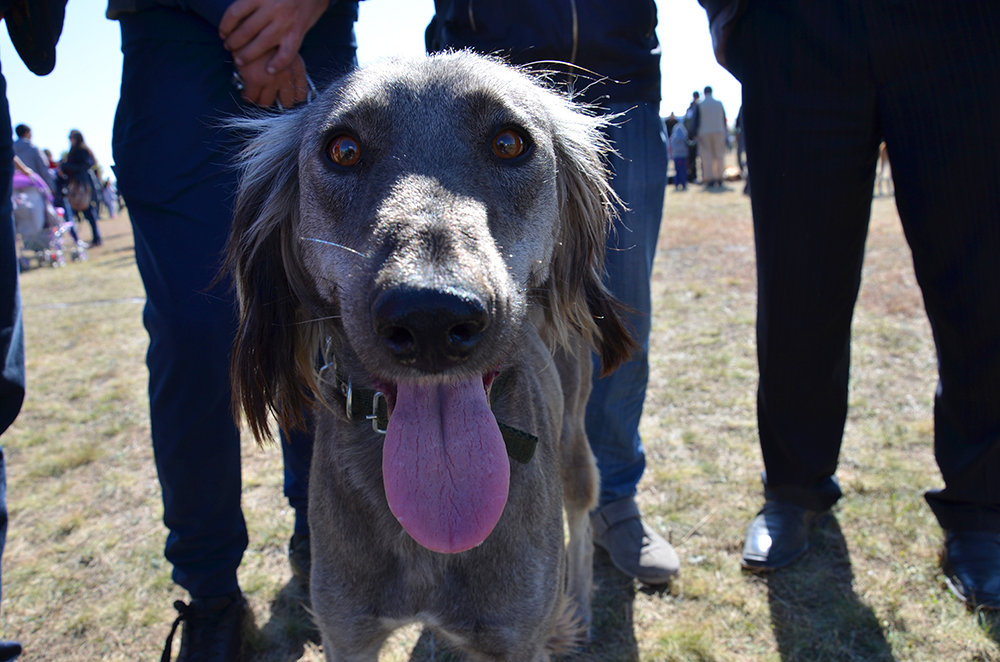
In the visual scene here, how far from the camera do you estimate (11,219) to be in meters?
2.30

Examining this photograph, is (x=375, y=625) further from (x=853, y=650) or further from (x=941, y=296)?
(x=941, y=296)

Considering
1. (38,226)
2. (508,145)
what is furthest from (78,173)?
(508,145)

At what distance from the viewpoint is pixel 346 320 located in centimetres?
155

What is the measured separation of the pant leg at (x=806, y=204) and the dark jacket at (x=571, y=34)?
50 centimetres

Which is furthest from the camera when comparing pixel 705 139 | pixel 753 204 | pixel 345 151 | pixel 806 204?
pixel 705 139

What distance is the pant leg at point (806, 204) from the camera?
2.51m

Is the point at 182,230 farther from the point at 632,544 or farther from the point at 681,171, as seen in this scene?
the point at 681,171

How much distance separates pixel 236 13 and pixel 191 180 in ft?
1.91

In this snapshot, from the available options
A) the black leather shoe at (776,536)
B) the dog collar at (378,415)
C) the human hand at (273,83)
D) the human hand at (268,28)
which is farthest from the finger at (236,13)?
the black leather shoe at (776,536)

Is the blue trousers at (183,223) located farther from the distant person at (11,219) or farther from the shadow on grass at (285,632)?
the shadow on grass at (285,632)

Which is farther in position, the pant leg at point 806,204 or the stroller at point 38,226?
the stroller at point 38,226

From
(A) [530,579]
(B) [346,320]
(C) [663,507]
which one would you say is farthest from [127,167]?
(C) [663,507]

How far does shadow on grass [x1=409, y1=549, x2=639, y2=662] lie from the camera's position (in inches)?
102

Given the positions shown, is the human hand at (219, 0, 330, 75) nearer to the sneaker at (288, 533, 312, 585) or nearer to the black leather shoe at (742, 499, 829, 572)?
the sneaker at (288, 533, 312, 585)
